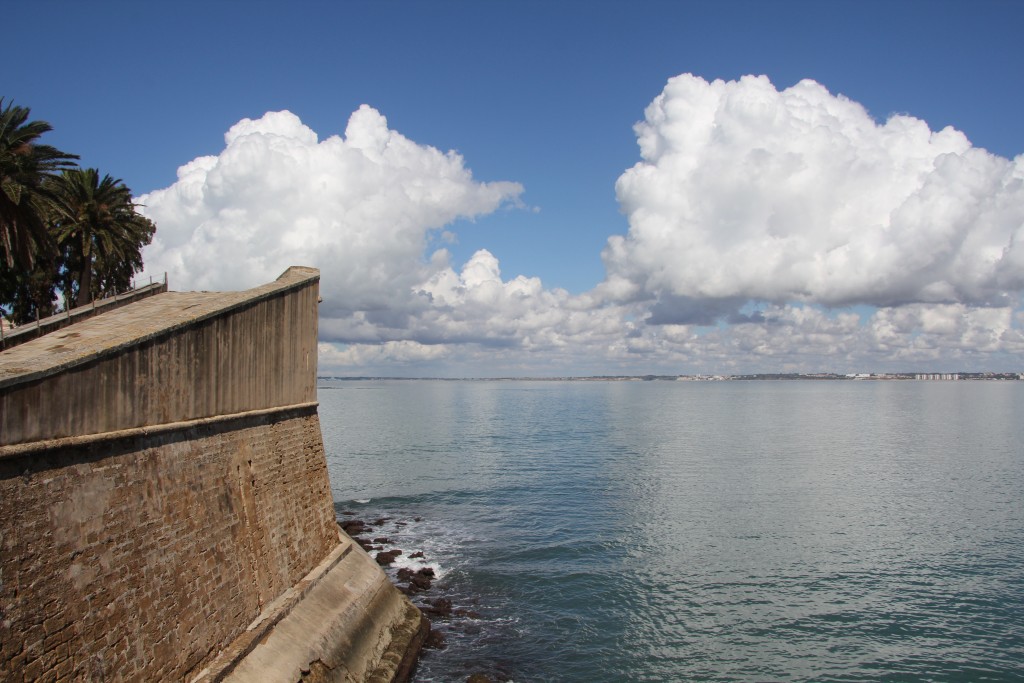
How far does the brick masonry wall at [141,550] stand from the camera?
9.62 m

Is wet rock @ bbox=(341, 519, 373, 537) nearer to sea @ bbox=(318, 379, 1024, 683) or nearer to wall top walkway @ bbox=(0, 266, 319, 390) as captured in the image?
sea @ bbox=(318, 379, 1024, 683)

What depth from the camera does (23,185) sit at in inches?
850

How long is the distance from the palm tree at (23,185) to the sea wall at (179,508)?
539 centimetres

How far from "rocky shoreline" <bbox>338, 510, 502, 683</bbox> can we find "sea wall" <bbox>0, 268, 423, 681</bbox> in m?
2.49

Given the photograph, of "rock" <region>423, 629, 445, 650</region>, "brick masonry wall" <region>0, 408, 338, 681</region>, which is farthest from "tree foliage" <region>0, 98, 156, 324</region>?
"rock" <region>423, 629, 445, 650</region>

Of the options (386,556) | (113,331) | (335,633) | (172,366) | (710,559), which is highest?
(113,331)

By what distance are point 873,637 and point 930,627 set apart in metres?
2.63

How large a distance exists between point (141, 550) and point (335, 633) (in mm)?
7144

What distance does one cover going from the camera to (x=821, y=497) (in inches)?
1802

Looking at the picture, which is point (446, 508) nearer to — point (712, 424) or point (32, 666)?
point (32, 666)

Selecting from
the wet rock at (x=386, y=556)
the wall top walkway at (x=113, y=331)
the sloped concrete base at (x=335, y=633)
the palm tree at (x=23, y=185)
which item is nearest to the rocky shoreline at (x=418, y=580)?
the wet rock at (x=386, y=556)

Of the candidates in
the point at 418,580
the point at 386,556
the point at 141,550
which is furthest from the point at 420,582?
the point at 141,550

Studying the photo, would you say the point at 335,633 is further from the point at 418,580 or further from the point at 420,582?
the point at 418,580

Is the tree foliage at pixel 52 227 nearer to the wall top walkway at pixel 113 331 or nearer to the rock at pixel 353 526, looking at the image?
the wall top walkway at pixel 113 331
